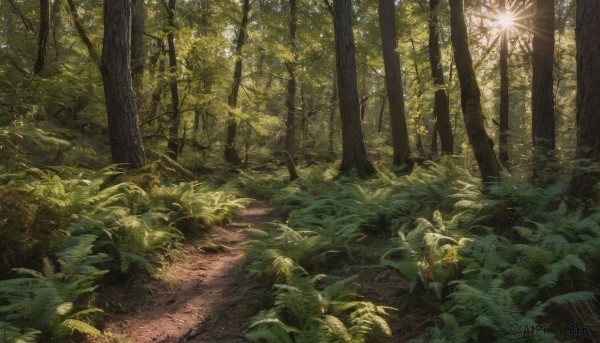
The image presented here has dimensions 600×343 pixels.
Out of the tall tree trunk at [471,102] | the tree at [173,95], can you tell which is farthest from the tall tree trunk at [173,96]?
the tall tree trunk at [471,102]

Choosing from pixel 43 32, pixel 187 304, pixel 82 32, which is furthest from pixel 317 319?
pixel 82 32

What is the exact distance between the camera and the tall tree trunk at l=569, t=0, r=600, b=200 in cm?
601

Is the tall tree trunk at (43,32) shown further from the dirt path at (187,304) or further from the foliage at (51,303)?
the foliage at (51,303)

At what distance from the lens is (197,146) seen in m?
14.3

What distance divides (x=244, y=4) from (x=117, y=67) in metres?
12.0

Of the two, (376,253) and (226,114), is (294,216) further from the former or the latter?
(226,114)

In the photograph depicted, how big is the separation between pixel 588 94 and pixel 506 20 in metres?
7.85

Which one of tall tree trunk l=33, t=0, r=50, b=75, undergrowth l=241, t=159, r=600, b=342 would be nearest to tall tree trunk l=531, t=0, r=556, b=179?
undergrowth l=241, t=159, r=600, b=342

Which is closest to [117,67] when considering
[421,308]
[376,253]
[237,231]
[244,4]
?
[237,231]

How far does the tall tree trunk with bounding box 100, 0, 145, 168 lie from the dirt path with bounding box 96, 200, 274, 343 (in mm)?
3064

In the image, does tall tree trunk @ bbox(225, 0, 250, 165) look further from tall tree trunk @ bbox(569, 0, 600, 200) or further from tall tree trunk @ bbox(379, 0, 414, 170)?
tall tree trunk @ bbox(569, 0, 600, 200)

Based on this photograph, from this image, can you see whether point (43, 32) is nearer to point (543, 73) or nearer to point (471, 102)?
point (471, 102)

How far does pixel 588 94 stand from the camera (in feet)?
20.1

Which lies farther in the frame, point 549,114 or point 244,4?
point 244,4
